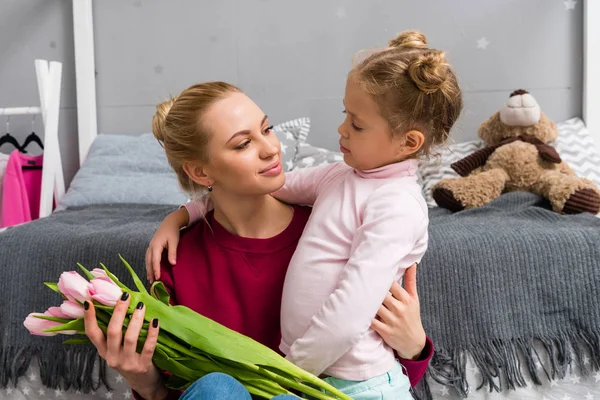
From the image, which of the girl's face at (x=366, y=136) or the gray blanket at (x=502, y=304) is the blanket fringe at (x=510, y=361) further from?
the girl's face at (x=366, y=136)

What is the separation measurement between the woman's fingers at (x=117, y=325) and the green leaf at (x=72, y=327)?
0.16 ft

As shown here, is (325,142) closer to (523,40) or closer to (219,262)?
(523,40)

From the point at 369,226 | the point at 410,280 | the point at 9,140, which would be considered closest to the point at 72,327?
the point at 369,226

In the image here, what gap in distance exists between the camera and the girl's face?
3.89ft

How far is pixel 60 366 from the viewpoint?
1.62 meters

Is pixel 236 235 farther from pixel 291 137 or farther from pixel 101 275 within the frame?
pixel 291 137

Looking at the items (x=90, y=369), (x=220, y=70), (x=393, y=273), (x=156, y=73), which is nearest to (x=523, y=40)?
(x=220, y=70)

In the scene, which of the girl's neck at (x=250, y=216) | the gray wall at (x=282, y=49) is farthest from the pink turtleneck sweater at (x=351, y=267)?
the gray wall at (x=282, y=49)

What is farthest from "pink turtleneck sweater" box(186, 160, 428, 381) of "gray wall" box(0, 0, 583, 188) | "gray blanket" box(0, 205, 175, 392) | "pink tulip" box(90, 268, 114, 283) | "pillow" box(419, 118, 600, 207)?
"gray wall" box(0, 0, 583, 188)

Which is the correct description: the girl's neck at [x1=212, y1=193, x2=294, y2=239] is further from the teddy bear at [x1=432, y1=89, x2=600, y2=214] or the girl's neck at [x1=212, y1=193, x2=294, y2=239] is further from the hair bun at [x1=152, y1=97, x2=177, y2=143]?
the teddy bear at [x1=432, y1=89, x2=600, y2=214]

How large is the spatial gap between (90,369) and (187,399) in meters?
0.70

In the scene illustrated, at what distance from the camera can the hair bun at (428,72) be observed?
3.75 feet

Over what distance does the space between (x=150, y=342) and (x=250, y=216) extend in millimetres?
349

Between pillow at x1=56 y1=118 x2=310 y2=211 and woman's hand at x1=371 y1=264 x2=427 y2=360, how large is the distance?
124 cm
